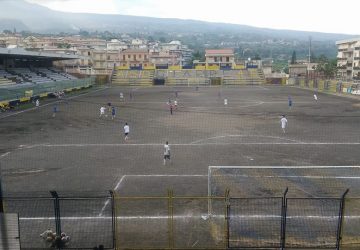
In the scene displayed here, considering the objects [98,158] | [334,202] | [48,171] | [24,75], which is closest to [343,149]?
[334,202]

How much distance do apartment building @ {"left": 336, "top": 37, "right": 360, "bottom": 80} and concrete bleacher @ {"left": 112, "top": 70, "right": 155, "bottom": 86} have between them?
48.8 metres

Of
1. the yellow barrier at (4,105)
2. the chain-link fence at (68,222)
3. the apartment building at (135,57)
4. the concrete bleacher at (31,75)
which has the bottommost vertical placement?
the yellow barrier at (4,105)

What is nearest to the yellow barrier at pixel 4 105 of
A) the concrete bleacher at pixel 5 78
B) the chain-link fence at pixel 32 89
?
the chain-link fence at pixel 32 89

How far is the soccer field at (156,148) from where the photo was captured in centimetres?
1647

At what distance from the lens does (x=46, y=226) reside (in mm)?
12195

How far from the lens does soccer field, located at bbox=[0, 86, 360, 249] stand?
54.0 ft

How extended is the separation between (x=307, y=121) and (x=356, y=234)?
2350cm

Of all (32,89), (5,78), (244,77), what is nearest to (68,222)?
(32,89)

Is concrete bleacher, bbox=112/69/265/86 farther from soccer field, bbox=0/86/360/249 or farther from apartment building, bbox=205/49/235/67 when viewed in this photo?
soccer field, bbox=0/86/360/249

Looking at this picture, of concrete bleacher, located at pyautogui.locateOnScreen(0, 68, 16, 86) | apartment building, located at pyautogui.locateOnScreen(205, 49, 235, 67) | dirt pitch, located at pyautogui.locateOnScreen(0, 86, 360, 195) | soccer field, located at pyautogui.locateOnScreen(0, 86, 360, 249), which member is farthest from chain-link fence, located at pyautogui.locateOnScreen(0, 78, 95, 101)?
apartment building, located at pyautogui.locateOnScreen(205, 49, 235, 67)

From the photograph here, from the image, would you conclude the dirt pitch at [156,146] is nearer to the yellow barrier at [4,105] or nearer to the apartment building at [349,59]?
the yellow barrier at [4,105]

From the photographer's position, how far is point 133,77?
97312mm

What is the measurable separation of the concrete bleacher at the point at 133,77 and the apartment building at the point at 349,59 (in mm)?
48803

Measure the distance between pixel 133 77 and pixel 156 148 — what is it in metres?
75.9
